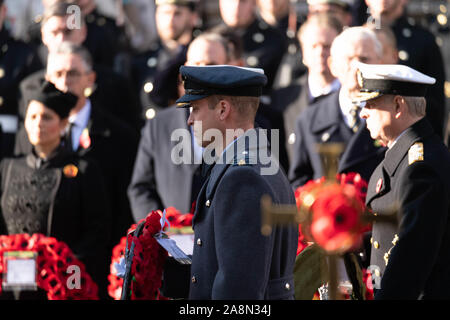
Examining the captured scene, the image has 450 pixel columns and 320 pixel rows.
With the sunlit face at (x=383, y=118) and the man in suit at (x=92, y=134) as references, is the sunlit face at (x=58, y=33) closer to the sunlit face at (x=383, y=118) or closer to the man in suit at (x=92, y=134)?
the man in suit at (x=92, y=134)

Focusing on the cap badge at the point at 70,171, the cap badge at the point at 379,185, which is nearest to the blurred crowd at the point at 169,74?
the cap badge at the point at 70,171

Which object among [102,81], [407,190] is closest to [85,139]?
[102,81]

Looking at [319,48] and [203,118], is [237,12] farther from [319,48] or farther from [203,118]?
[203,118]

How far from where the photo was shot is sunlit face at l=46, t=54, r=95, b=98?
859 cm

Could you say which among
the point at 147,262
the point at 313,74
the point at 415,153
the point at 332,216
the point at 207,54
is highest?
the point at 207,54

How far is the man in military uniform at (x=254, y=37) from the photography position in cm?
976

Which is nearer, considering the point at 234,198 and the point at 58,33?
the point at 234,198

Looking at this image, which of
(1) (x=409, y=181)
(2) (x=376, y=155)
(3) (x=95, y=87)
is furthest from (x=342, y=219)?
(3) (x=95, y=87)

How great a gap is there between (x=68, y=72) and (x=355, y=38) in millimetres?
2583

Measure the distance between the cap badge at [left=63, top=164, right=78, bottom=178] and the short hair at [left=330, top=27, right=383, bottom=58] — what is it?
2199 mm

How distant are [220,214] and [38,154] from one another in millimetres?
3359

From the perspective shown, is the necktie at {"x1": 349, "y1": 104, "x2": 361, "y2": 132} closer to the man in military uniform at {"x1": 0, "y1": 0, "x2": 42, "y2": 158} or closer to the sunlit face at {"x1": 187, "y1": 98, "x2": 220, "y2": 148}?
the sunlit face at {"x1": 187, "y1": 98, "x2": 220, "y2": 148}

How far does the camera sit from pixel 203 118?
15.9 ft
